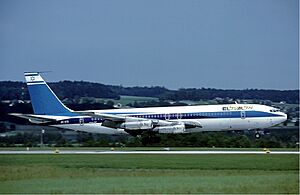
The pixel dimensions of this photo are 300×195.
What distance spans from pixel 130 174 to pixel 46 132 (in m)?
49.7

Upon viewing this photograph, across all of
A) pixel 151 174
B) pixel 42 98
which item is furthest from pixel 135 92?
pixel 151 174

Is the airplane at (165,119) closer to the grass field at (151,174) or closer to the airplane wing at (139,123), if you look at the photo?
the airplane wing at (139,123)

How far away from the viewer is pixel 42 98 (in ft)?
236

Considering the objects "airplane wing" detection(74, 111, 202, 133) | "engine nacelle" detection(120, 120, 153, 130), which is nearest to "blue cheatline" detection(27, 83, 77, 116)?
"airplane wing" detection(74, 111, 202, 133)

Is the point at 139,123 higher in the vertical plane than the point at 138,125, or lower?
higher

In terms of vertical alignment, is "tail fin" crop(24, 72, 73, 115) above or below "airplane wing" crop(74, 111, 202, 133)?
above

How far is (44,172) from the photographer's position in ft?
102

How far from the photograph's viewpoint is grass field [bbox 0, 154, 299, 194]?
2412 cm

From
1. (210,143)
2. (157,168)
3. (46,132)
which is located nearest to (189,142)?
(210,143)

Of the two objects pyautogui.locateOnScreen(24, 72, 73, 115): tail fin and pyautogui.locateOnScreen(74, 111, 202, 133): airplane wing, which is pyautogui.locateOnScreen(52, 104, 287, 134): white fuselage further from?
pyautogui.locateOnScreen(24, 72, 73, 115): tail fin

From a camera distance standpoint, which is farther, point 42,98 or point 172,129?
point 42,98

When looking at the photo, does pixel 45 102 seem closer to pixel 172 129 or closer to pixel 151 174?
pixel 172 129

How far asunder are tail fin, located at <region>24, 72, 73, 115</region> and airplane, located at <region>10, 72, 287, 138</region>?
104 millimetres

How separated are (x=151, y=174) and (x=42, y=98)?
42.8 meters
